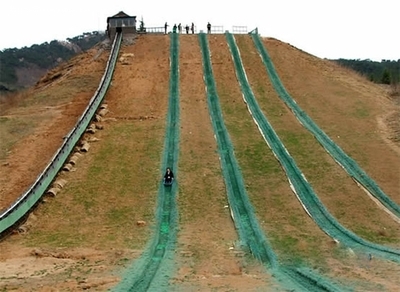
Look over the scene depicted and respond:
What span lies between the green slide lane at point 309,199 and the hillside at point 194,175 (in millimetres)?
353

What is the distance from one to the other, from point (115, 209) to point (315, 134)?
12.9 meters

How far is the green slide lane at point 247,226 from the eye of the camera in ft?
45.9

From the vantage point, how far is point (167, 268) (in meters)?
15.1

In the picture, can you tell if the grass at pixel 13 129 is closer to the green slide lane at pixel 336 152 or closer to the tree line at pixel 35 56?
the green slide lane at pixel 336 152

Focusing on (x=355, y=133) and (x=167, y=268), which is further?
(x=355, y=133)

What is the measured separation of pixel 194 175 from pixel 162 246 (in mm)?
7158

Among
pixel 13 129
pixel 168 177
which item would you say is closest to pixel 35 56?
pixel 13 129

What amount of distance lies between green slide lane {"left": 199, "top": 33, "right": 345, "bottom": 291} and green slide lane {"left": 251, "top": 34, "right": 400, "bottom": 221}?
4.54m

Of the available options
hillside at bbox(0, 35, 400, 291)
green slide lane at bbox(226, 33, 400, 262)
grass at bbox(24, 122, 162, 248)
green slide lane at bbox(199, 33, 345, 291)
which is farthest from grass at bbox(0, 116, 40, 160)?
green slide lane at bbox(226, 33, 400, 262)

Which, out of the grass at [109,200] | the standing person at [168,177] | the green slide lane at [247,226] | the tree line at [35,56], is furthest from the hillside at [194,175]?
the tree line at [35,56]

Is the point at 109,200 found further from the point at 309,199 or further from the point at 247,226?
the point at 309,199

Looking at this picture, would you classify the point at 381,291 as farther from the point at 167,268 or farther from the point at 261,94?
the point at 261,94

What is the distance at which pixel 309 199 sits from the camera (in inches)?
851

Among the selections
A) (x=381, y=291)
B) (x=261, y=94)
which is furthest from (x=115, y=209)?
(x=261, y=94)
